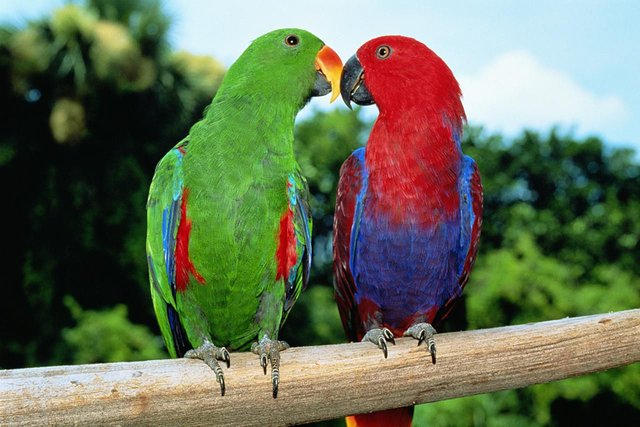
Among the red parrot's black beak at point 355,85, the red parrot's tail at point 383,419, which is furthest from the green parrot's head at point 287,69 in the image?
the red parrot's tail at point 383,419

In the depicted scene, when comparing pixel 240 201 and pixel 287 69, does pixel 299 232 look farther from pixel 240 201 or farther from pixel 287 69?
pixel 287 69

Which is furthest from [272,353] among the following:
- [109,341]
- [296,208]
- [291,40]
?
[109,341]

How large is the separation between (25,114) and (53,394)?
6757 millimetres

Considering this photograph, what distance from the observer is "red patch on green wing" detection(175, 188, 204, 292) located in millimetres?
2092

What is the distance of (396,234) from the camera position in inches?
88.6

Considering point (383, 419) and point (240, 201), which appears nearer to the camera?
point (240, 201)

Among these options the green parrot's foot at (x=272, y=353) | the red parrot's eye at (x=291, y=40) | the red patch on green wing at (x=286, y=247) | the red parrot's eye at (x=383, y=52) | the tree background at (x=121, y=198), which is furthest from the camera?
the tree background at (x=121, y=198)

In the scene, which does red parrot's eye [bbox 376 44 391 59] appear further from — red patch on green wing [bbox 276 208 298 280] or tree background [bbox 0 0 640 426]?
tree background [bbox 0 0 640 426]

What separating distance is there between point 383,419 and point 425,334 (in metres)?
0.38

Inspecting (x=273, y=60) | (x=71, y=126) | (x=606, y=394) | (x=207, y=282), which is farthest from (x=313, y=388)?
(x=71, y=126)

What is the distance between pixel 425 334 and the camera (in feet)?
7.31

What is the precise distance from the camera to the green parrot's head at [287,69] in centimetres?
218

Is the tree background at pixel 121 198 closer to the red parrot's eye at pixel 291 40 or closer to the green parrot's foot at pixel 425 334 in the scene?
the green parrot's foot at pixel 425 334

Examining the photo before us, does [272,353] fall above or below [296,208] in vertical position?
below
